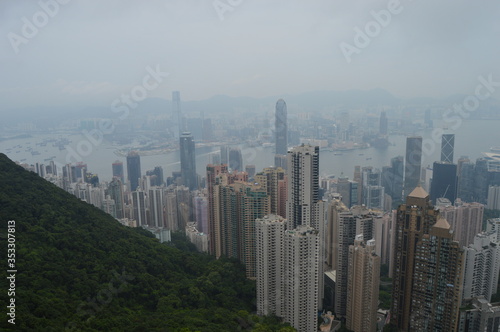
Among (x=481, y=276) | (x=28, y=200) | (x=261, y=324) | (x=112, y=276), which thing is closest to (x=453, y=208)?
(x=481, y=276)

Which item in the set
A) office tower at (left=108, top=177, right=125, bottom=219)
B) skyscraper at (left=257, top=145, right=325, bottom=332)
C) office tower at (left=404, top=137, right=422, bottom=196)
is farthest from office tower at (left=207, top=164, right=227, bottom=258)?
office tower at (left=404, top=137, right=422, bottom=196)

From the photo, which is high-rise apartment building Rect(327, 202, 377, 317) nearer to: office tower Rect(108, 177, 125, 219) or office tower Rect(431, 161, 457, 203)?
office tower Rect(431, 161, 457, 203)

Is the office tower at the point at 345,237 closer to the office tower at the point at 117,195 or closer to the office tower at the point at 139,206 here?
the office tower at the point at 139,206

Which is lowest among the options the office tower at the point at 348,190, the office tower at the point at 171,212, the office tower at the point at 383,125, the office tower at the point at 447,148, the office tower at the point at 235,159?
the office tower at the point at 171,212

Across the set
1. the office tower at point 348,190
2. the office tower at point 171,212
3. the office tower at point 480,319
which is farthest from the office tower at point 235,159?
the office tower at point 480,319

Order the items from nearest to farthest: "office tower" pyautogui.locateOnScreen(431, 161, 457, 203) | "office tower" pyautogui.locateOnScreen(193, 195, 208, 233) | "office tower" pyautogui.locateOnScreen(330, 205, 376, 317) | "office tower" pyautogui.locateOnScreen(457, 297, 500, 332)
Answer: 1. "office tower" pyautogui.locateOnScreen(457, 297, 500, 332)
2. "office tower" pyautogui.locateOnScreen(330, 205, 376, 317)
3. "office tower" pyautogui.locateOnScreen(193, 195, 208, 233)
4. "office tower" pyautogui.locateOnScreen(431, 161, 457, 203)

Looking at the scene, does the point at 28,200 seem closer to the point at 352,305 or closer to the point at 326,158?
the point at 352,305
